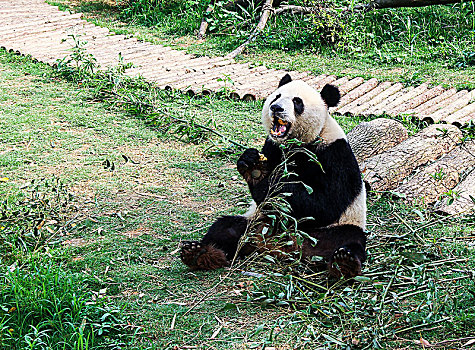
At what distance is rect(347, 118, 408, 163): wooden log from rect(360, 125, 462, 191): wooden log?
0.10 metres

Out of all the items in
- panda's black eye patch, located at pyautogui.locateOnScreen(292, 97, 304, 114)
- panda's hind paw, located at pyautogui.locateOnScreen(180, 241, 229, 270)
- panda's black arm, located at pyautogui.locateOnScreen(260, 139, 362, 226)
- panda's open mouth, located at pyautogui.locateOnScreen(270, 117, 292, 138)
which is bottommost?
panda's hind paw, located at pyautogui.locateOnScreen(180, 241, 229, 270)

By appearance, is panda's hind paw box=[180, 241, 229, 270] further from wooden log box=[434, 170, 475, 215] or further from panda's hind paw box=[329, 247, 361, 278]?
wooden log box=[434, 170, 475, 215]

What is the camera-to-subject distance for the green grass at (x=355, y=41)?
829cm

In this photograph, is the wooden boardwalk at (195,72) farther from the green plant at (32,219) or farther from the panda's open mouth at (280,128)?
the green plant at (32,219)

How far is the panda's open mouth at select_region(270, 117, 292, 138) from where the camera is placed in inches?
148

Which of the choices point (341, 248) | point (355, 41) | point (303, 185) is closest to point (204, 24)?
point (355, 41)

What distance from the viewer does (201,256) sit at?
145 inches

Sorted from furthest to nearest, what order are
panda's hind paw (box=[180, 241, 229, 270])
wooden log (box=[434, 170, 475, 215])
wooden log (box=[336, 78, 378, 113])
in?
wooden log (box=[336, 78, 378, 113]) → wooden log (box=[434, 170, 475, 215]) → panda's hind paw (box=[180, 241, 229, 270])

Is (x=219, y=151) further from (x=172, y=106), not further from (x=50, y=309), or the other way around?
(x=50, y=309)

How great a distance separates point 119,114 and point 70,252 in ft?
10.4

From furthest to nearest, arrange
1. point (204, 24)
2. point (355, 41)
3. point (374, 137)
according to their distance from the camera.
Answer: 1. point (204, 24)
2. point (355, 41)
3. point (374, 137)

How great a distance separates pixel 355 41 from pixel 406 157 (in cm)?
467

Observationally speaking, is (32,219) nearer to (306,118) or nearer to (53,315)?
(53,315)

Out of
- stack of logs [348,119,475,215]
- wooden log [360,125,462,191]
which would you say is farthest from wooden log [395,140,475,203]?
wooden log [360,125,462,191]
